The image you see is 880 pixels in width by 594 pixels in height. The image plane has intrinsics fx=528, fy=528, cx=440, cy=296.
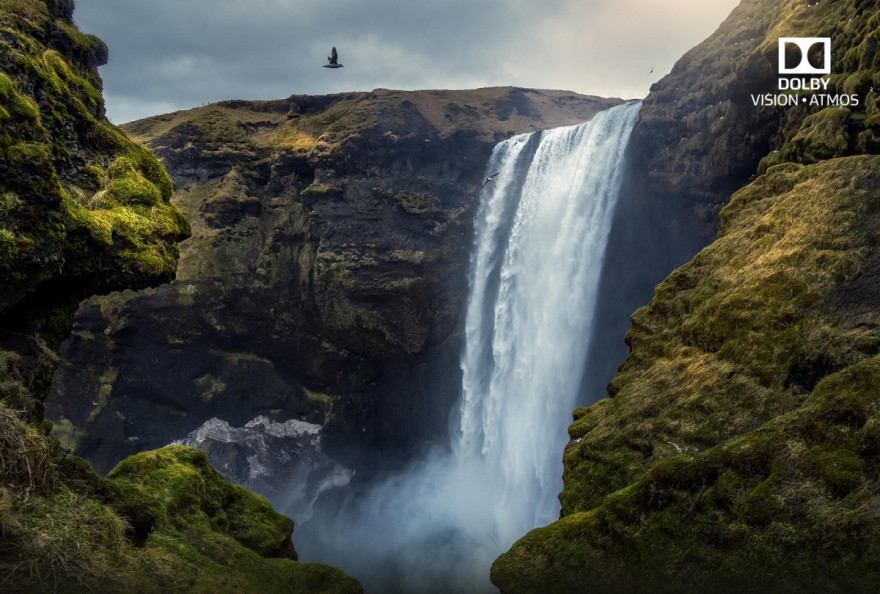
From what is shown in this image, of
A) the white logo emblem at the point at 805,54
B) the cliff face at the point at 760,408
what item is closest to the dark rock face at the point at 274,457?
the cliff face at the point at 760,408

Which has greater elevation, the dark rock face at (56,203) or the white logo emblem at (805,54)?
the white logo emblem at (805,54)

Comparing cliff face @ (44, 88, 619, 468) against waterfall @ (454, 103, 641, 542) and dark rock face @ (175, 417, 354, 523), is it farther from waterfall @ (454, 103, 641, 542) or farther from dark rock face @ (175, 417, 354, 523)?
waterfall @ (454, 103, 641, 542)

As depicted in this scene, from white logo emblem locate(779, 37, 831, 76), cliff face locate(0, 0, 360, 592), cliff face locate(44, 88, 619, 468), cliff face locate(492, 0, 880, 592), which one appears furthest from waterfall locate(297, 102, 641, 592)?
cliff face locate(0, 0, 360, 592)

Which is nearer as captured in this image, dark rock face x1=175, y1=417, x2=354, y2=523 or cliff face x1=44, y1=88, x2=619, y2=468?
cliff face x1=44, y1=88, x2=619, y2=468

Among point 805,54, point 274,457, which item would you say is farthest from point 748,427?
point 274,457

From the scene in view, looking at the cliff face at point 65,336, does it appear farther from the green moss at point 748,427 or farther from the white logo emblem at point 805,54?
the white logo emblem at point 805,54

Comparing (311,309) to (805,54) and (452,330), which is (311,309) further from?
(805,54)
